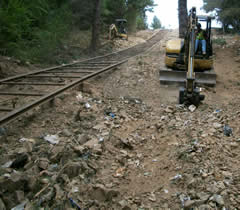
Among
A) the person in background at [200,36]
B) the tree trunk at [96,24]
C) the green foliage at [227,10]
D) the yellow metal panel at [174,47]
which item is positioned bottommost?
the yellow metal panel at [174,47]

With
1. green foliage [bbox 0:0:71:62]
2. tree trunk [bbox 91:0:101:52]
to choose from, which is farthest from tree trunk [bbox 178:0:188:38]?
green foliage [bbox 0:0:71:62]

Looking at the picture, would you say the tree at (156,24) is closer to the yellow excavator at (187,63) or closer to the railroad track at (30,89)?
the yellow excavator at (187,63)

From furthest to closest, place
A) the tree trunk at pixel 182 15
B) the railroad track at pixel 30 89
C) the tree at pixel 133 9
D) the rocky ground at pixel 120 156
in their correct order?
the tree at pixel 133 9 < the tree trunk at pixel 182 15 < the railroad track at pixel 30 89 < the rocky ground at pixel 120 156

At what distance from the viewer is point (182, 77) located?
26.1 ft

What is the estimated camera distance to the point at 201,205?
2.45 meters

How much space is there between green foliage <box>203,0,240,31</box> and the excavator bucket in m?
11.9

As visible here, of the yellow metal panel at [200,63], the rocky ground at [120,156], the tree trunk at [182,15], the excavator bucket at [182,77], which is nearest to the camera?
the rocky ground at [120,156]

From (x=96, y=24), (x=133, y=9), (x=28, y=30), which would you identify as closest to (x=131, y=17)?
(x=133, y=9)

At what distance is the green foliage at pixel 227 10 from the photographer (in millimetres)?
17684

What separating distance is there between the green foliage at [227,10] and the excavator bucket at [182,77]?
11.9 metres

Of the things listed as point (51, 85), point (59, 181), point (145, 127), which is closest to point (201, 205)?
point (59, 181)

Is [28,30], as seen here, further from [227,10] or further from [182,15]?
[227,10]

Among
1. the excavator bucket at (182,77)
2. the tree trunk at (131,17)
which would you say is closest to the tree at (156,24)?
the tree trunk at (131,17)

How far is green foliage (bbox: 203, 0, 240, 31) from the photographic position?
17684 millimetres
